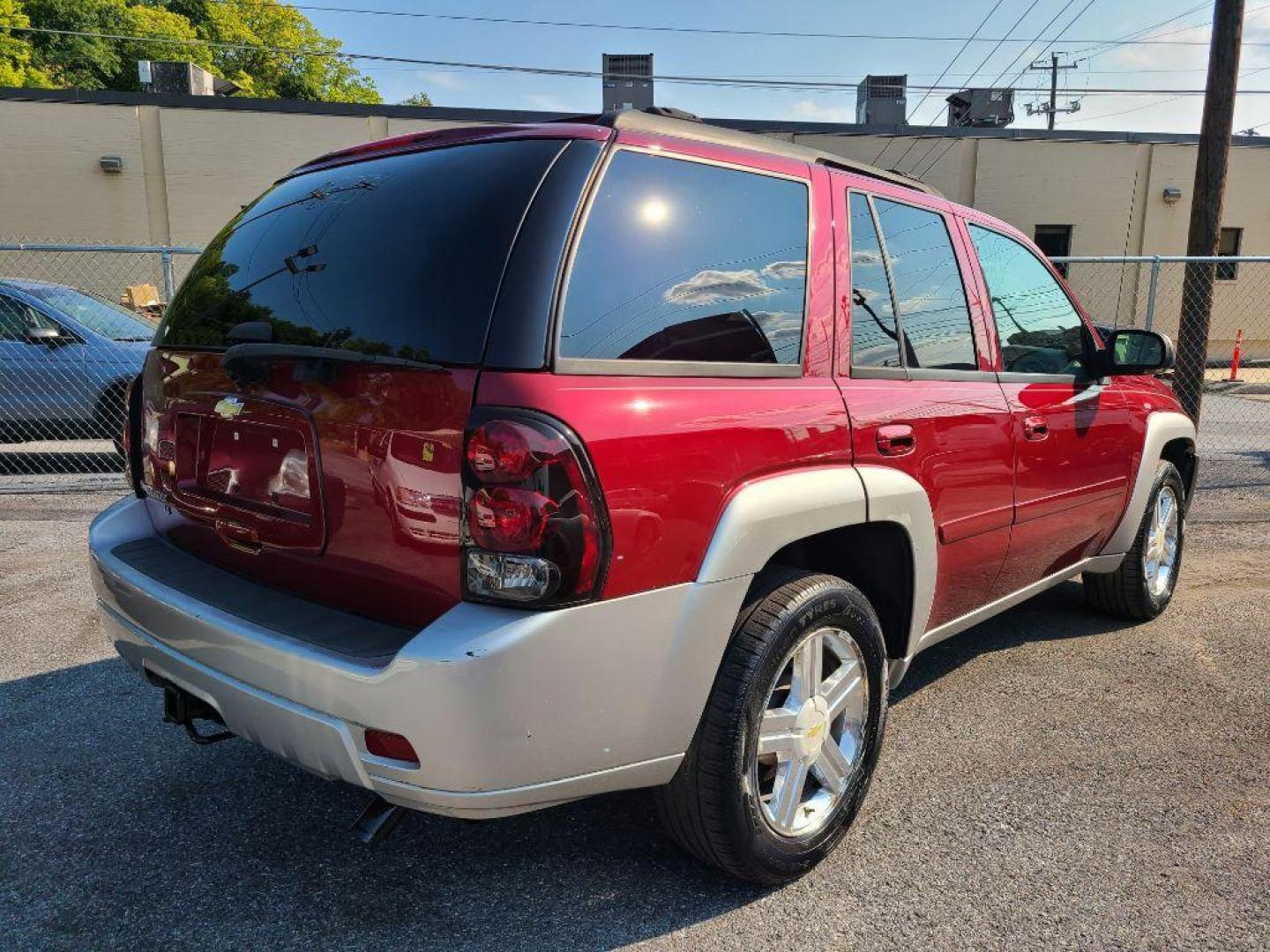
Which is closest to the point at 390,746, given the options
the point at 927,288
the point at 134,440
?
the point at 134,440

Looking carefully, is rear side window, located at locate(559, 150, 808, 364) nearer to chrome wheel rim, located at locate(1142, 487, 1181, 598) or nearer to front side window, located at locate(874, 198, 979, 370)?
front side window, located at locate(874, 198, 979, 370)

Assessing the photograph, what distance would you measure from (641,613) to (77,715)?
2567 millimetres

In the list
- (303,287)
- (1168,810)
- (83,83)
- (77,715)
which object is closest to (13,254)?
(77,715)

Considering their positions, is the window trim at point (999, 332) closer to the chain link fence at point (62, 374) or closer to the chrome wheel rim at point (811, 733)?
the chrome wheel rim at point (811, 733)

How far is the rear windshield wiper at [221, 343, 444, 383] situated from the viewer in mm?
2043

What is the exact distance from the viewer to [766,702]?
2314 mm

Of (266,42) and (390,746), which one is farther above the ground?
(266,42)

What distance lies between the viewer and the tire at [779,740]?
2.23 metres

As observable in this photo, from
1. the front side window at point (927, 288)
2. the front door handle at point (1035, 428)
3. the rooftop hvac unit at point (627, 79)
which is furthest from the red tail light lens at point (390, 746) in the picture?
the rooftop hvac unit at point (627, 79)

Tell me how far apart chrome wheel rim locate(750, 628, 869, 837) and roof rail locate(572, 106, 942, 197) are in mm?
1330

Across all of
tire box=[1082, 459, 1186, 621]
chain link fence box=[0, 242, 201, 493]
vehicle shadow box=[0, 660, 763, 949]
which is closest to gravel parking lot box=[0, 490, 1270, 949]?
vehicle shadow box=[0, 660, 763, 949]

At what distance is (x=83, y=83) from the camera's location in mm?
43000

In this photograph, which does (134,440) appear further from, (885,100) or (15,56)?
(15,56)

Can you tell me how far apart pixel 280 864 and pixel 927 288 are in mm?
2582
